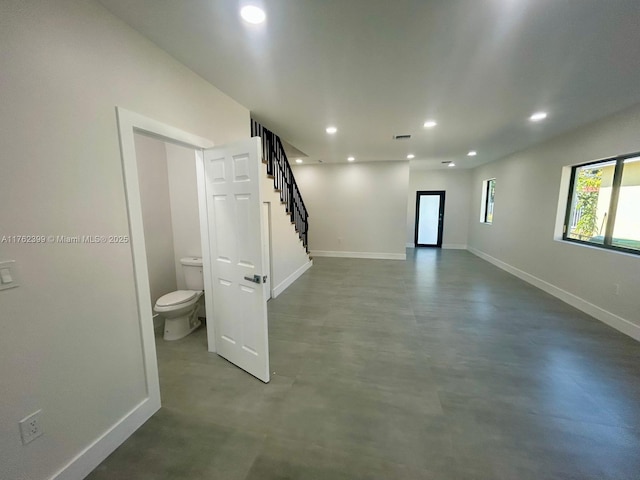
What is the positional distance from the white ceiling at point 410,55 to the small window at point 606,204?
2.68 feet

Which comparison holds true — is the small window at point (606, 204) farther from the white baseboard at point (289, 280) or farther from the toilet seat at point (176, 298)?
the toilet seat at point (176, 298)

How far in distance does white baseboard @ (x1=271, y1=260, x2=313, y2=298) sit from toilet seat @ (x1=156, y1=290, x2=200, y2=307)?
5.19 ft

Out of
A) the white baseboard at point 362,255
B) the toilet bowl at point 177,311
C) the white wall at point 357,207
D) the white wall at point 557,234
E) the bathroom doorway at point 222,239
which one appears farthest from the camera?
the white baseboard at point 362,255

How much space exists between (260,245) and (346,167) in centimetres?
574

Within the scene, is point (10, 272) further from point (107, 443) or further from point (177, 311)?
point (177, 311)

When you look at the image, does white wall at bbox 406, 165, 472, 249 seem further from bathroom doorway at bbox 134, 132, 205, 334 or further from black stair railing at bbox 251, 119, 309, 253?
bathroom doorway at bbox 134, 132, 205, 334

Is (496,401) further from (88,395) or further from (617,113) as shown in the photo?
(617,113)

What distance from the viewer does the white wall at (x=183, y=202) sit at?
10.5ft

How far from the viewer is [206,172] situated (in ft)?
7.91

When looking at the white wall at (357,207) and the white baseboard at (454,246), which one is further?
the white baseboard at (454,246)

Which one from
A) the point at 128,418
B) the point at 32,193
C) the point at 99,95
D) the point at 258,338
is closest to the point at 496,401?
the point at 258,338

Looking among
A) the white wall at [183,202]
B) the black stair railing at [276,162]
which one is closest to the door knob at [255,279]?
the white wall at [183,202]

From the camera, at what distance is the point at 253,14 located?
5.03 feet

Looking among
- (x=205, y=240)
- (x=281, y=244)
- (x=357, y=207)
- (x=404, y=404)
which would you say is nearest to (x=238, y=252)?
(x=205, y=240)
